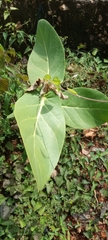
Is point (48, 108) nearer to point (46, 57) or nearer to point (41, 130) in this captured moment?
point (41, 130)

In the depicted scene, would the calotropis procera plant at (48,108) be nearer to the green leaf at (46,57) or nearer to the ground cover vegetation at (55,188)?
the green leaf at (46,57)

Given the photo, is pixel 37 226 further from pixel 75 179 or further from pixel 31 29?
pixel 31 29

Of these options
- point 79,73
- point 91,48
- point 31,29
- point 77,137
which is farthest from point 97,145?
point 31,29

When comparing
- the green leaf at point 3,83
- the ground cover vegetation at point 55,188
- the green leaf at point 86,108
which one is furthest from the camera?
the ground cover vegetation at point 55,188

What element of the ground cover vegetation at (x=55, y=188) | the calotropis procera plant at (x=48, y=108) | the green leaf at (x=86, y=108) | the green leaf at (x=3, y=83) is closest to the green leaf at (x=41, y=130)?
the calotropis procera plant at (x=48, y=108)

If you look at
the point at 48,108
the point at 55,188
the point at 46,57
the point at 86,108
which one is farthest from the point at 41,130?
the point at 55,188

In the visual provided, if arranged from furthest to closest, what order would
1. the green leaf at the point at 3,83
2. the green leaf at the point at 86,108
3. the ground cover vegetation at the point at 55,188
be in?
the ground cover vegetation at the point at 55,188 < the green leaf at the point at 3,83 < the green leaf at the point at 86,108

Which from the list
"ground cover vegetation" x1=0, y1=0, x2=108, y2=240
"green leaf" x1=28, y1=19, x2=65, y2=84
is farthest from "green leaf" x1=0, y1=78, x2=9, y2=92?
"ground cover vegetation" x1=0, y1=0, x2=108, y2=240

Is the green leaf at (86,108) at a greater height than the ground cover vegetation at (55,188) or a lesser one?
greater
